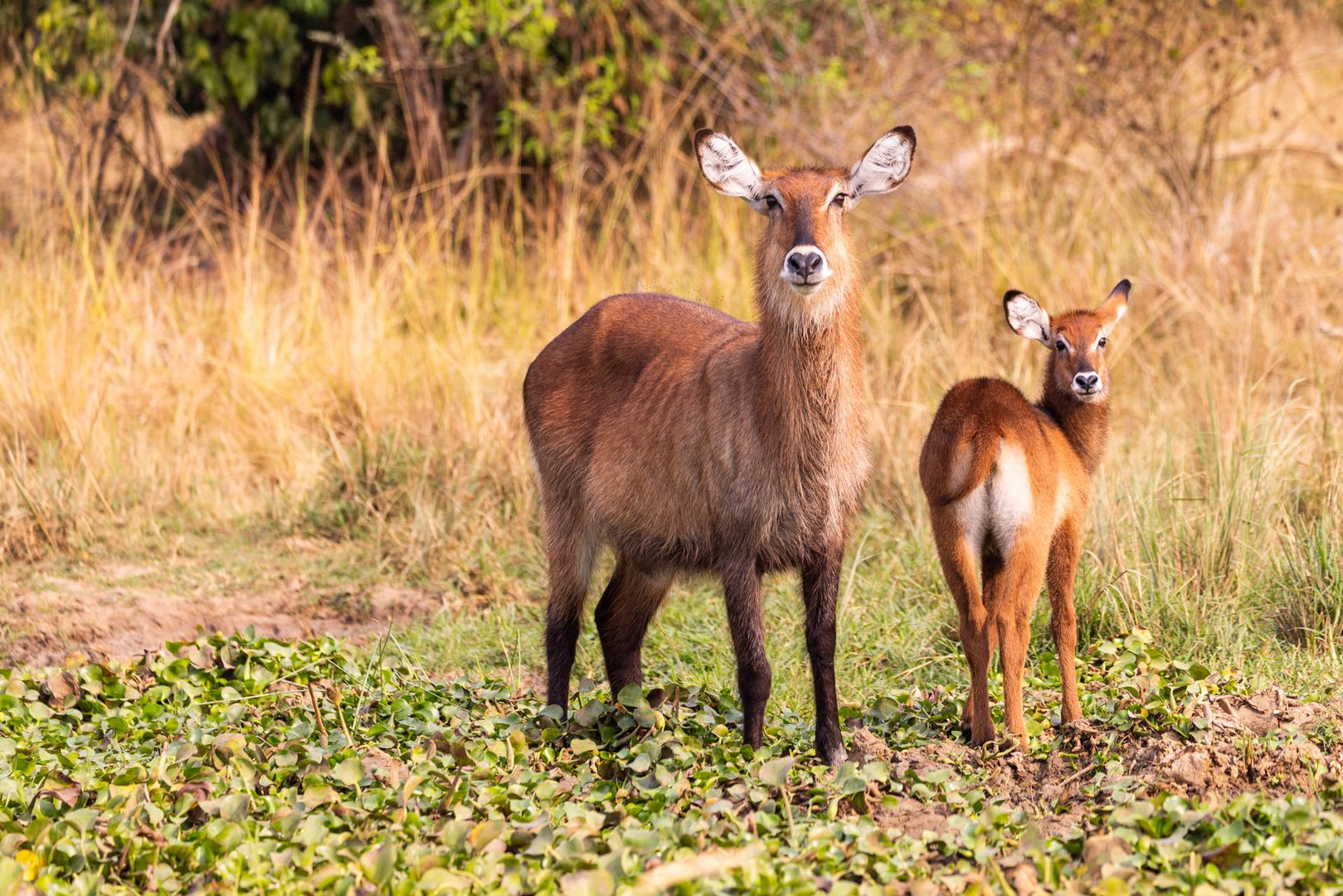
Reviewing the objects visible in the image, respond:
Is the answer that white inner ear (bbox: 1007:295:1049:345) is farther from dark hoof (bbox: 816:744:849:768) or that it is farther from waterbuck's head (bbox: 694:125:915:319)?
dark hoof (bbox: 816:744:849:768)

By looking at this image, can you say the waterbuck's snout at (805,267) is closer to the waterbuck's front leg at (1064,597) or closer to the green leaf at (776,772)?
the waterbuck's front leg at (1064,597)

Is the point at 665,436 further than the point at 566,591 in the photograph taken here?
No

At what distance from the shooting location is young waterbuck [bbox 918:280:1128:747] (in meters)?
3.47

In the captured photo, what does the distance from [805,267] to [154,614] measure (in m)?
2.88

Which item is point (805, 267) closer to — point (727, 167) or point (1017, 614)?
point (727, 167)

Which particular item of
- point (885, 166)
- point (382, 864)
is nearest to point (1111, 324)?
point (885, 166)

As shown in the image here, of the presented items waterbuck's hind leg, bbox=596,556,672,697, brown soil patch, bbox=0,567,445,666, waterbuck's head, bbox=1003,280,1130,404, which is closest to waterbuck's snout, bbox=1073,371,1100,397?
waterbuck's head, bbox=1003,280,1130,404

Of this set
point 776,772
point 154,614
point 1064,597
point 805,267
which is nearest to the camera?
point 776,772

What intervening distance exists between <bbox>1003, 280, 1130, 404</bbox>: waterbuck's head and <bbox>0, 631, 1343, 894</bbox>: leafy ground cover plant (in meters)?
0.73

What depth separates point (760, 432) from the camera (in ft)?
11.7

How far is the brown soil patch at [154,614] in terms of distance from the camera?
490 cm

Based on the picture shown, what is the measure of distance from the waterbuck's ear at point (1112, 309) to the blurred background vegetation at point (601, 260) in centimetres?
81

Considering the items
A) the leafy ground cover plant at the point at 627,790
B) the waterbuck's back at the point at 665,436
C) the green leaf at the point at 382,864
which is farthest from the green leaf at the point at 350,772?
the waterbuck's back at the point at 665,436

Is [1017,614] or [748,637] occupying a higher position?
[1017,614]
